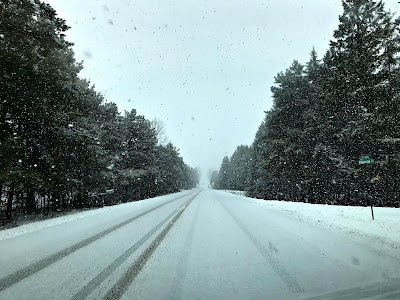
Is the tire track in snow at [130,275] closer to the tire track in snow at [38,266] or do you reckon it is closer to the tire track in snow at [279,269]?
the tire track in snow at [38,266]

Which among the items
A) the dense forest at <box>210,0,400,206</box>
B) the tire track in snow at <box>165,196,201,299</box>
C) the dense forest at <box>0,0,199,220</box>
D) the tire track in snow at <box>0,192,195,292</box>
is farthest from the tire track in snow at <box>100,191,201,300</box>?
the dense forest at <box>210,0,400,206</box>

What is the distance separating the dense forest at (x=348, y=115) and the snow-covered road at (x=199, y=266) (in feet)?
31.2

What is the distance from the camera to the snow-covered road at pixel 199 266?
3.33 m

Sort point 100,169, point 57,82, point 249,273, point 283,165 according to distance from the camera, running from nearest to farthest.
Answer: point 249,273 → point 57,82 → point 100,169 → point 283,165

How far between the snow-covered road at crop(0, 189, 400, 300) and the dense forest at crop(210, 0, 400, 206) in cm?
950

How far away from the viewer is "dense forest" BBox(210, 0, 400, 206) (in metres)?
16.1

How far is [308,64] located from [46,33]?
22.4 metres

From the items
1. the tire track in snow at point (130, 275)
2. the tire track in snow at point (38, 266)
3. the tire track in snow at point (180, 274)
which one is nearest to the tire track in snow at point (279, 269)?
the tire track in snow at point (180, 274)

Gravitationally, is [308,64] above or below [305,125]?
above

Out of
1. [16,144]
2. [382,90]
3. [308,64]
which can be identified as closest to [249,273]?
[16,144]

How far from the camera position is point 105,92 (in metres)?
26.5

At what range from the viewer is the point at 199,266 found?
434 centimetres

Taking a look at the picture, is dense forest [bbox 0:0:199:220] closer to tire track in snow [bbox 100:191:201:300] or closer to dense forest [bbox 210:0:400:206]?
tire track in snow [bbox 100:191:201:300]

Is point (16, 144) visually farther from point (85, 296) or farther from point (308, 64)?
point (308, 64)
